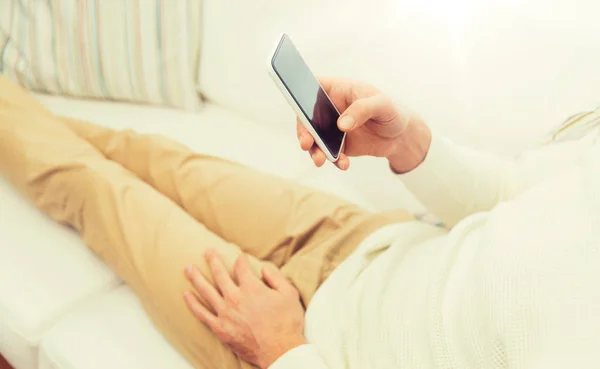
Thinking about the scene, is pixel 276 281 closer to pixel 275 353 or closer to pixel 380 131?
pixel 275 353

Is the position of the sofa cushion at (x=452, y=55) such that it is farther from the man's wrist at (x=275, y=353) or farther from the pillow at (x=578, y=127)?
the man's wrist at (x=275, y=353)

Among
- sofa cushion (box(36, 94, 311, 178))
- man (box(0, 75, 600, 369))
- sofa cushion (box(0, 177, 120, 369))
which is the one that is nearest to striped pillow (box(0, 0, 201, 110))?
sofa cushion (box(36, 94, 311, 178))

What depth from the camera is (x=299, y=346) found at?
620 millimetres

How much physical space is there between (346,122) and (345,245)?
0.23 m

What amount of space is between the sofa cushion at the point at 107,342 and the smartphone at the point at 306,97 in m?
0.34

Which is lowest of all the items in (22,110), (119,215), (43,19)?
(119,215)

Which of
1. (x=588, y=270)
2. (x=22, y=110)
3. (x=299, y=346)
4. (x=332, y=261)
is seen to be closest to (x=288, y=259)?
(x=332, y=261)

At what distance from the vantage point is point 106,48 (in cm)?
114

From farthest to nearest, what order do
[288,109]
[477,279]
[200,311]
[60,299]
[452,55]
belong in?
[288,109] → [452,55] → [60,299] → [200,311] → [477,279]

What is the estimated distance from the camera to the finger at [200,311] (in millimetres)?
641

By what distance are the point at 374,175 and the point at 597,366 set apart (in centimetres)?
62

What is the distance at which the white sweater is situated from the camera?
1.52 ft

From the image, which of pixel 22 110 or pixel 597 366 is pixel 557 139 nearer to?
pixel 597 366

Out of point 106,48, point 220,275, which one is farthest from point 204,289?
point 106,48
